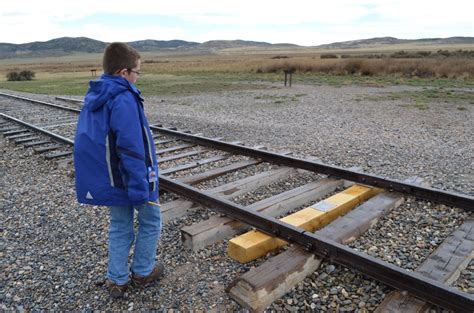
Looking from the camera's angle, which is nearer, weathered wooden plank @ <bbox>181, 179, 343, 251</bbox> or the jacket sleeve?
the jacket sleeve

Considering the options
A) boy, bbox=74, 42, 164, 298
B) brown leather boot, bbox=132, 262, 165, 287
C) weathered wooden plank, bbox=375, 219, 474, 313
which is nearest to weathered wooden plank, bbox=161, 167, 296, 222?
brown leather boot, bbox=132, 262, 165, 287

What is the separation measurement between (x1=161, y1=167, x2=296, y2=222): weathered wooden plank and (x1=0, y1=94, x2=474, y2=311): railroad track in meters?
0.01

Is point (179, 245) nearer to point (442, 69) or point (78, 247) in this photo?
point (78, 247)

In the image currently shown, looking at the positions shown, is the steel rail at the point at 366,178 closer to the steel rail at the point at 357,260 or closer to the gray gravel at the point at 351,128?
the gray gravel at the point at 351,128

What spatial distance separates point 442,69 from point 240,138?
23.1 m

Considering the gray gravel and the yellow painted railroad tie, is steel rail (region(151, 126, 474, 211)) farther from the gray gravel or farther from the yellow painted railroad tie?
the gray gravel

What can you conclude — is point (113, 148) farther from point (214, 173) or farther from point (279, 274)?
point (214, 173)

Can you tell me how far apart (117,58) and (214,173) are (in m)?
3.08

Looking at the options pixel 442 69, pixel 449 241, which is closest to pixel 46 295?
pixel 449 241

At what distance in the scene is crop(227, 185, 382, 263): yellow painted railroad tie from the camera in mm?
3482

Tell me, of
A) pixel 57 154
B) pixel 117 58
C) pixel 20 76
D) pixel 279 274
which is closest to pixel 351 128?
pixel 57 154

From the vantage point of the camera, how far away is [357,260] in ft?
10.2

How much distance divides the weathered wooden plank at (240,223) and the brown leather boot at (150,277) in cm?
43

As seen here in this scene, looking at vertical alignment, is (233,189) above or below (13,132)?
above
